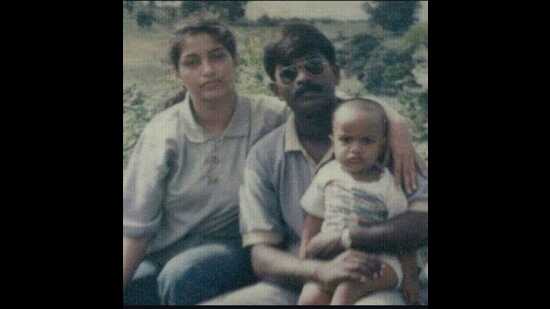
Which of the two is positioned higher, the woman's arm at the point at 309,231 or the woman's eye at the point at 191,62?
the woman's eye at the point at 191,62

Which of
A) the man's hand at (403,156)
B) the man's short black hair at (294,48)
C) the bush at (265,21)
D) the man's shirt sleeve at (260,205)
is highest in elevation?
the bush at (265,21)

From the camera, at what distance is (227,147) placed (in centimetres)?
559

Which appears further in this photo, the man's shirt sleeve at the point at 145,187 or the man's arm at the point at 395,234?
the man's shirt sleeve at the point at 145,187

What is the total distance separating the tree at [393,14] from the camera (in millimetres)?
5637

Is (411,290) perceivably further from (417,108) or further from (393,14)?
(393,14)

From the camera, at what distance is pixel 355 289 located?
5469 millimetres

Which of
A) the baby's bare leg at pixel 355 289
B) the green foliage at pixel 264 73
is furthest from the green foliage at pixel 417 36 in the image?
the baby's bare leg at pixel 355 289

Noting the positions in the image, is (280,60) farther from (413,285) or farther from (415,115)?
(413,285)

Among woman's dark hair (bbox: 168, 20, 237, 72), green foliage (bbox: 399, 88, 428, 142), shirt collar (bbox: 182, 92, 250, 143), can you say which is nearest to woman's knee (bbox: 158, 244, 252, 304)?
shirt collar (bbox: 182, 92, 250, 143)

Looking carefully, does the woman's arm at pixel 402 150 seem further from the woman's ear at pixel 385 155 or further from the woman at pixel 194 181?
the woman at pixel 194 181

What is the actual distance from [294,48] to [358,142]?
1.91 ft

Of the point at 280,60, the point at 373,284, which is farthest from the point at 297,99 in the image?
the point at 373,284

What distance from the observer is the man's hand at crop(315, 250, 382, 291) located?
17.9 feet

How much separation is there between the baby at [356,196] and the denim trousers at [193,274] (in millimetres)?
347
